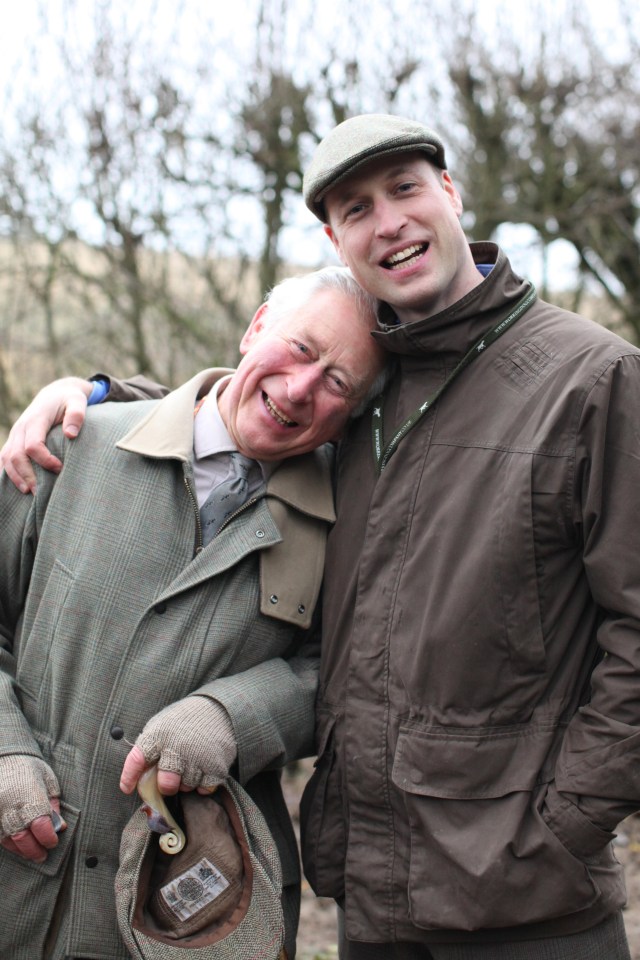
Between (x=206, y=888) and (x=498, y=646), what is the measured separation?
87 cm

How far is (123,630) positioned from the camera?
→ 7.68ft

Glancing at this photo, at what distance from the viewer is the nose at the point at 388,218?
2.31 meters

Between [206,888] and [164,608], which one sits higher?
[164,608]

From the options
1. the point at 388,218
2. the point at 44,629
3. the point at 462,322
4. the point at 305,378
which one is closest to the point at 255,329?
the point at 305,378

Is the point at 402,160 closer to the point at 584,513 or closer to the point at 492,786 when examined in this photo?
the point at 584,513

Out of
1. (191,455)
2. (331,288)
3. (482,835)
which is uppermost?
(331,288)

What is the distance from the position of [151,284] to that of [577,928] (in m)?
4.96

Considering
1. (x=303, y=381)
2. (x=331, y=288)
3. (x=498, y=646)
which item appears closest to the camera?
(x=498, y=646)

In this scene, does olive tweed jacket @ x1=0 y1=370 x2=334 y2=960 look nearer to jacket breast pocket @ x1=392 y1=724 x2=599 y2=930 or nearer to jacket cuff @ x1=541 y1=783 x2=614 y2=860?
jacket breast pocket @ x1=392 y1=724 x2=599 y2=930

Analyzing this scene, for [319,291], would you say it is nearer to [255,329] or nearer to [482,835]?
[255,329]

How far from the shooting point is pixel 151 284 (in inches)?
243

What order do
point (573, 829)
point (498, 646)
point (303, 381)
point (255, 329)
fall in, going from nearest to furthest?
point (573, 829), point (498, 646), point (303, 381), point (255, 329)

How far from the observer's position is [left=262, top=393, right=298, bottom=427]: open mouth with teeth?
2480 mm

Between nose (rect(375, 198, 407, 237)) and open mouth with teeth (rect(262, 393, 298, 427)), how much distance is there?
51 cm
